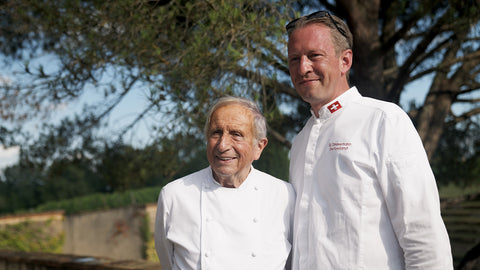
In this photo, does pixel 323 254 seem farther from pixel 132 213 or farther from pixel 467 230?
pixel 132 213


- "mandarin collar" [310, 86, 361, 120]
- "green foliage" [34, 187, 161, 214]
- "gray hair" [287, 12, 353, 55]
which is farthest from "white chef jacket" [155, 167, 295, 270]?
"green foliage" [34, 187, 161, 214]

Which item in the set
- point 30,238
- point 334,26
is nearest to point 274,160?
point 334,26

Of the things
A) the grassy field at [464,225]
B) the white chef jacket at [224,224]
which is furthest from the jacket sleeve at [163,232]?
the grassy field at [464,225]

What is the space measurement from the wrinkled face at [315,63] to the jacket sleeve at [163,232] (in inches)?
30.9

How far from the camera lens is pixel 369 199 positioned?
5.82 ft

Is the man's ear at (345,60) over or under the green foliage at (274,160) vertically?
over

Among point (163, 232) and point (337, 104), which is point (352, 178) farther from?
point (163, 232)

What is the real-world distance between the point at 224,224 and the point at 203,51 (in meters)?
2.07

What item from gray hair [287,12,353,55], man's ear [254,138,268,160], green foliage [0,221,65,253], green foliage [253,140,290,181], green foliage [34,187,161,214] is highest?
gray hair [287,12,353,55]

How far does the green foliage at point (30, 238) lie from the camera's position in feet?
44.5

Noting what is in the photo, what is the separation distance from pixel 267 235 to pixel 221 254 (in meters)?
0.21

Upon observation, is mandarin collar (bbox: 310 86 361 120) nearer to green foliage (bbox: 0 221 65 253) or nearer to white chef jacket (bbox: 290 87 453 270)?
white chef jacket (bbox: 290 87 453 270)

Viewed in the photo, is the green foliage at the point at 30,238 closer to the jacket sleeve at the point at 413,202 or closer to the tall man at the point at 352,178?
the tall man at the point at 352,178

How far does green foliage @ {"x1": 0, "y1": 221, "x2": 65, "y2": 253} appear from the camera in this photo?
1357 centimetres
